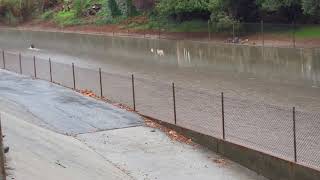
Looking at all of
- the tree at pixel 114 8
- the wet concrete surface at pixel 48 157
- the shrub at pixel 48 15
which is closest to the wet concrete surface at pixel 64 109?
the wet concrete surface at pixel 48 157

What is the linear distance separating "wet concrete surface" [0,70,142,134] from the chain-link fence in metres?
1.12

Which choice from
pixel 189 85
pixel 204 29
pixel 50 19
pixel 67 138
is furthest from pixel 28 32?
pixel 67 138

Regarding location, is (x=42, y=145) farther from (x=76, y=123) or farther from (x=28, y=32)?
(x=28, y=32)

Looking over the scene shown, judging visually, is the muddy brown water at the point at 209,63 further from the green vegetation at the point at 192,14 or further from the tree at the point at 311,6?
the tree at the point at 311,6

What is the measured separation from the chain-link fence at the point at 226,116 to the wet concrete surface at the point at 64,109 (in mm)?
1123

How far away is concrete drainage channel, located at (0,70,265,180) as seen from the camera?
14.9 meters

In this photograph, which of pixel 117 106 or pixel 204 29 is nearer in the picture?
pixel 117 106

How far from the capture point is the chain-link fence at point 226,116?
17.5 m

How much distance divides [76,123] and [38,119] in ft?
4.57

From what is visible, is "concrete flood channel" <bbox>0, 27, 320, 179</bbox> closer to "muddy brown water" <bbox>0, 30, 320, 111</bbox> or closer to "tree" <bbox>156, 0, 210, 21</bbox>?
"muddy brown water" <bbox>0, 30, 320, 111</bbox>

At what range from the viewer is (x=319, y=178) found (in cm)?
1446

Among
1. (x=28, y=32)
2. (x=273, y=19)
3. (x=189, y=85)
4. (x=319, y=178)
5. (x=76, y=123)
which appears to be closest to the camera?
(x=319, y=178)

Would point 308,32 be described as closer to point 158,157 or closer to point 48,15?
point 158,157

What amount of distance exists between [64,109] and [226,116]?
21.2ft
